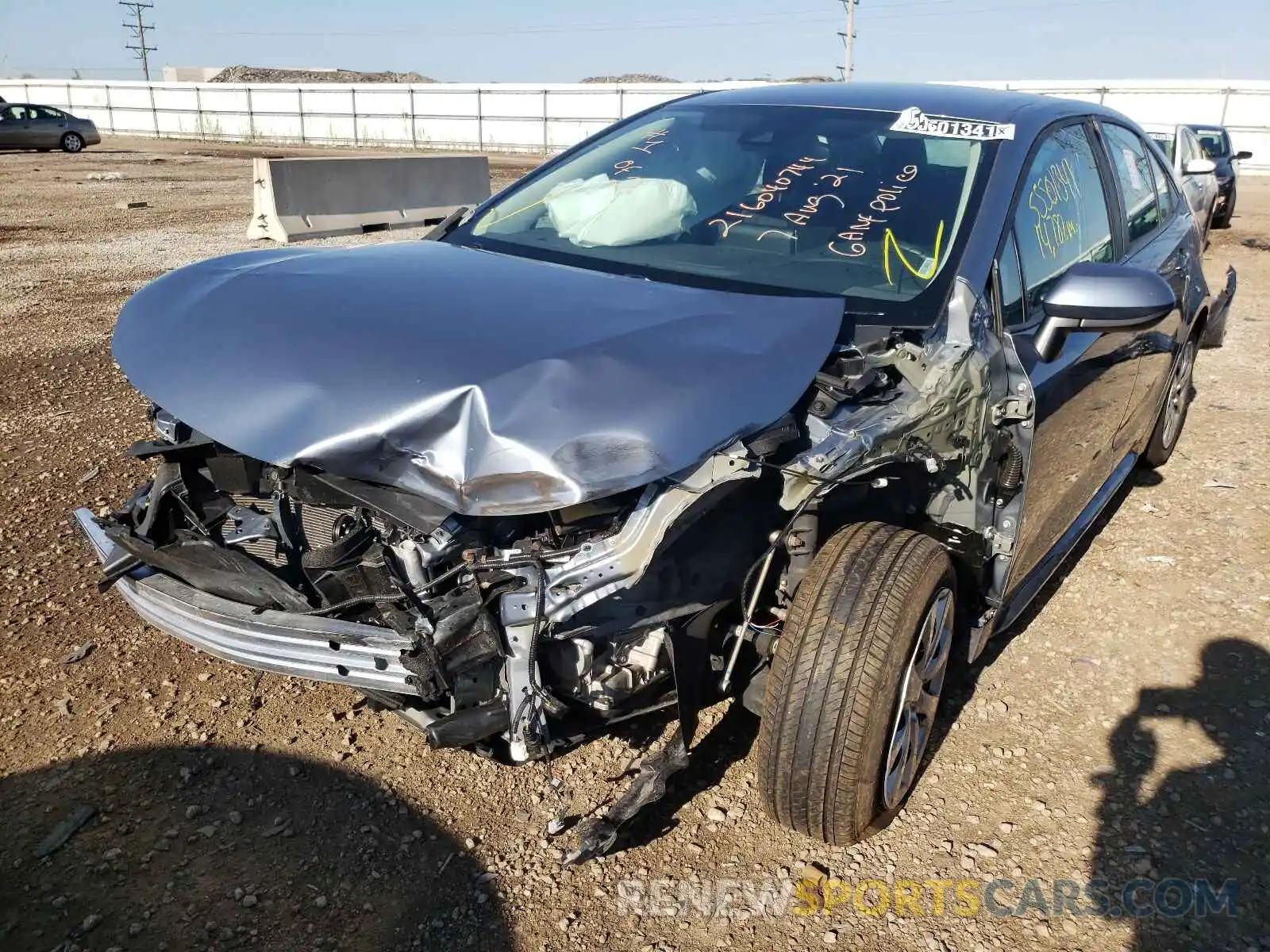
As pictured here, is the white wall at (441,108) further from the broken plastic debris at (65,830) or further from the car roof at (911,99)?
the broken plastic debris at (65,830)

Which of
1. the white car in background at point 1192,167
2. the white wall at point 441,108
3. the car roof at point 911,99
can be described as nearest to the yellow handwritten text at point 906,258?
the car roof at point 911,99

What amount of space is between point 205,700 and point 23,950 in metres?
0.98

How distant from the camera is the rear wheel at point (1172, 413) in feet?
16.1

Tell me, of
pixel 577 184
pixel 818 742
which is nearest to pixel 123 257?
pixel 577 184

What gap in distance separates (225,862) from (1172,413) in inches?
194

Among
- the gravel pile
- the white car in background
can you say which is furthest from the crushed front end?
the gravel pile

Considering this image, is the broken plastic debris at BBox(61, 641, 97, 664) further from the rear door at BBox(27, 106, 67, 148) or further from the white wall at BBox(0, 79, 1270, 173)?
the rear door at BBox(27, 106, 67, 148)

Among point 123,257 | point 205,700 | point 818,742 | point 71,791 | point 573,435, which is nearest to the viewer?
point 573,435

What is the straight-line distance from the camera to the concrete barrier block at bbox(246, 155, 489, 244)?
1109 centimetres

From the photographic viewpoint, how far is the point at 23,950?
2156mm

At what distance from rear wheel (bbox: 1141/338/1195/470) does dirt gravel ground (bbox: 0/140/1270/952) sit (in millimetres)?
1047

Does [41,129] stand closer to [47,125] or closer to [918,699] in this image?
[47,125]

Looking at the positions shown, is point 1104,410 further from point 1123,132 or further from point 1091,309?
point 1123,132

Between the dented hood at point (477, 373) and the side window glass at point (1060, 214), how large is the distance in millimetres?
898
